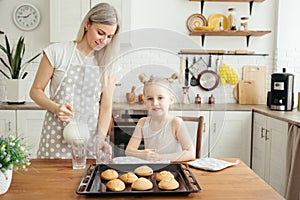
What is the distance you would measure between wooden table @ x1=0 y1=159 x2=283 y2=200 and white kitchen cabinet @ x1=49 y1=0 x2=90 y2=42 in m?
2.33

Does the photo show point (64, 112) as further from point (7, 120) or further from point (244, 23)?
point (244, 23)

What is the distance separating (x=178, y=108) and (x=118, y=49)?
0.59 meters

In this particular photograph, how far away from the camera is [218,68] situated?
4176 mm

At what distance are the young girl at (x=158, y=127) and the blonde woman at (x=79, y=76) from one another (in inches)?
12.8

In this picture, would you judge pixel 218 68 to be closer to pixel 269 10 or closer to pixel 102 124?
pixel 269 10

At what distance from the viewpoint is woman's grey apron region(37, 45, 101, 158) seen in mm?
1815

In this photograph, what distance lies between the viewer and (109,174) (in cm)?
139

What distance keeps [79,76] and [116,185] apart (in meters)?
0.77

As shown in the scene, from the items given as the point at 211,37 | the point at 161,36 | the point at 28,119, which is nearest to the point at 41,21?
the point at 28,119

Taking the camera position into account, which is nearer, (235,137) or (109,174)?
(109,174)

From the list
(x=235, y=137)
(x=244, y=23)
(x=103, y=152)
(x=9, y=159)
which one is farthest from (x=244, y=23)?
(x=9, y=159)

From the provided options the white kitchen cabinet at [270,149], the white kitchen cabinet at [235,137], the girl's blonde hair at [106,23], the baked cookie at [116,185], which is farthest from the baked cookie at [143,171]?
the white kitchen cabinet at [235,137]

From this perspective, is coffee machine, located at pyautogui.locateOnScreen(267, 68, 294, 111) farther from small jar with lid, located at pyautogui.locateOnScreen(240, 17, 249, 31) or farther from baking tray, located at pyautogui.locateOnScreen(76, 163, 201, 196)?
baking tray, located at pyautogui.locateOnScreen(76, 163, 201, 196)

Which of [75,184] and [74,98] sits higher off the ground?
[74,98]
